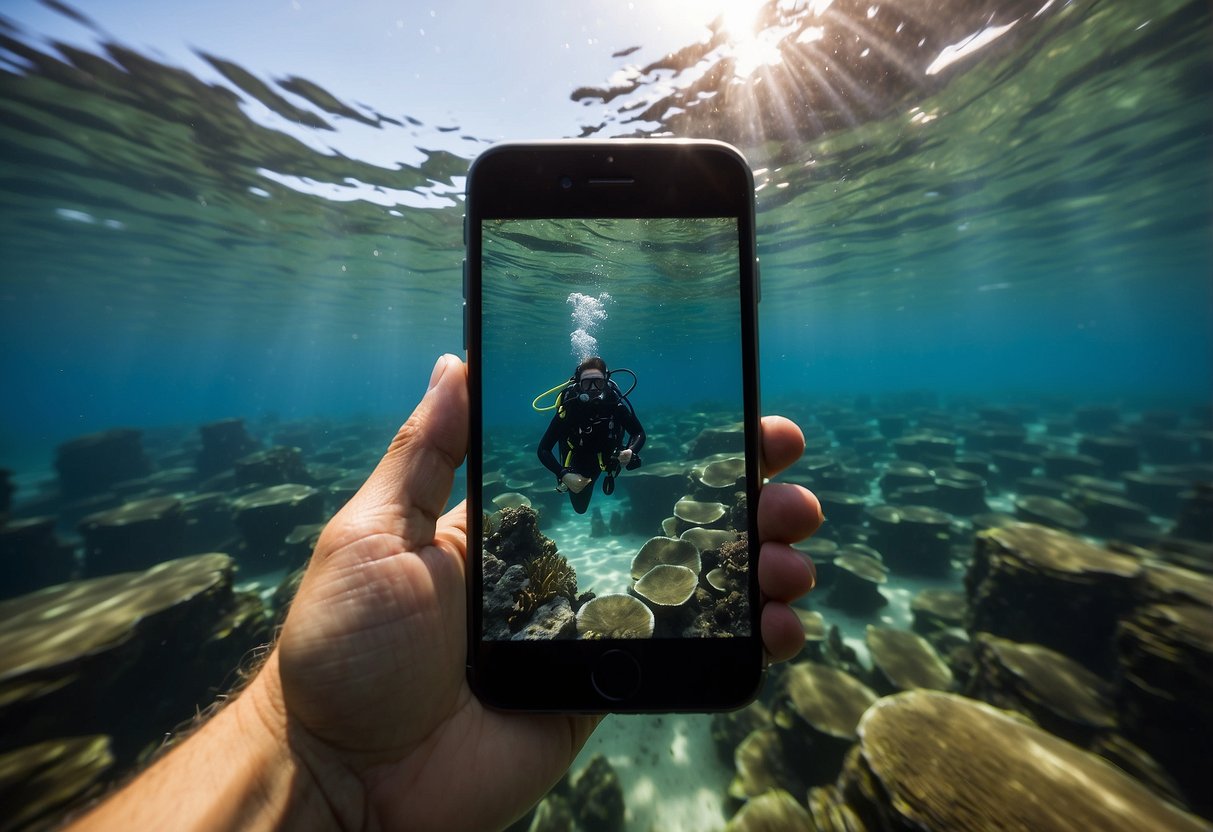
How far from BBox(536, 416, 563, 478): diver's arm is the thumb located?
121 cm

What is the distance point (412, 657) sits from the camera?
217 cm

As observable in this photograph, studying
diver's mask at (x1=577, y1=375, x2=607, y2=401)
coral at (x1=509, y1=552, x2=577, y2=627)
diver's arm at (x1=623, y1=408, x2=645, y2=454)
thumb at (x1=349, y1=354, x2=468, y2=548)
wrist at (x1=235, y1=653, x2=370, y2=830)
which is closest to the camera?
wrist at (x1=235, y1=653, x2=370, y2=830)

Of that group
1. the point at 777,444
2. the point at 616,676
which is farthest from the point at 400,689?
the point at 777,444

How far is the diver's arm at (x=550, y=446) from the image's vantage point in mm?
3658

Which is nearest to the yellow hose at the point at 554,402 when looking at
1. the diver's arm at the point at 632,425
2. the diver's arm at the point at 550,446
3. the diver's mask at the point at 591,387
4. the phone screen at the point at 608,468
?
the phone screen at the point at 608,468

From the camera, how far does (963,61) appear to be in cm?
942

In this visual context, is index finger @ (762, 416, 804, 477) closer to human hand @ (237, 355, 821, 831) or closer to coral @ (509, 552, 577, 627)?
human hand @ (237, 355, 821, 831)

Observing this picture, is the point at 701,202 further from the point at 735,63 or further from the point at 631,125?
the point at 631,125

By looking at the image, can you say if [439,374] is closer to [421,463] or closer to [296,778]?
[421,463]

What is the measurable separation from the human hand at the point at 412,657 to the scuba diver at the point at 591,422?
165 centimetres

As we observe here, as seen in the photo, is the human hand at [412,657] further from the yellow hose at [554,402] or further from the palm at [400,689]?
the yellow hose at [554,402]

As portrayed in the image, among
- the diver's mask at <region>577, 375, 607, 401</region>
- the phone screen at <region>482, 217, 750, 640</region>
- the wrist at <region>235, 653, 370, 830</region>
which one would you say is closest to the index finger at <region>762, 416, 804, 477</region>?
the phone screen at <region>482, 217, 750, 640</region>

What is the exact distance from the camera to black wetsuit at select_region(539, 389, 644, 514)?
430cm

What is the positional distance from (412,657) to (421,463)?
101cm
